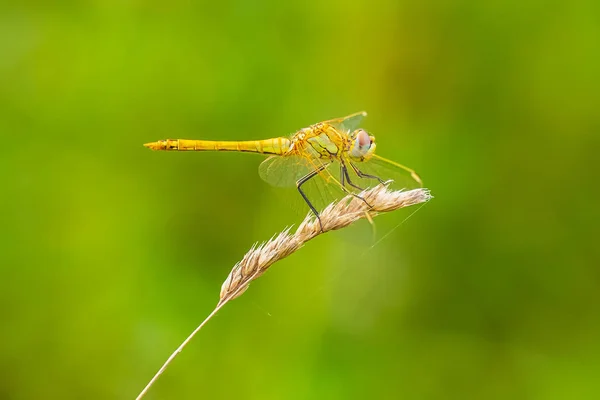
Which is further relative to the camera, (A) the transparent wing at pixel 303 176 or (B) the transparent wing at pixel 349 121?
(B) the transparent wing at pixel 349 121

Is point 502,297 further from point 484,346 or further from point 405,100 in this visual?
point 405,100

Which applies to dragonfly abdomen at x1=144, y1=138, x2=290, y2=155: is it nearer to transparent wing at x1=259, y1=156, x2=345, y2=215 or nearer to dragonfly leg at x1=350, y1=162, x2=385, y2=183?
transparent wing at x1=259, y1=156, x2=345, y2=215

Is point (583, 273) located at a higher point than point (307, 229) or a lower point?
lower

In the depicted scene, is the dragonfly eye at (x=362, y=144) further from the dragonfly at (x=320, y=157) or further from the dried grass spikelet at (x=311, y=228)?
the dried grass spikelet at (x=311, y=228)

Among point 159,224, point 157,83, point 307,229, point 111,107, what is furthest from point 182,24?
point 307,229

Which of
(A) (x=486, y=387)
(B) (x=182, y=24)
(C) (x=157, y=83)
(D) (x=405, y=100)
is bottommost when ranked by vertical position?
(A) (x=486, y=387)

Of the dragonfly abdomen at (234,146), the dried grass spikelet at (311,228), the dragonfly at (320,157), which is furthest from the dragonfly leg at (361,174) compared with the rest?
the dragonfly abdomen at (234,146)

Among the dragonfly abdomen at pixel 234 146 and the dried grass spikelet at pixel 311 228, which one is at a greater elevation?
the dragonfly abdomen at pixel 234 146
